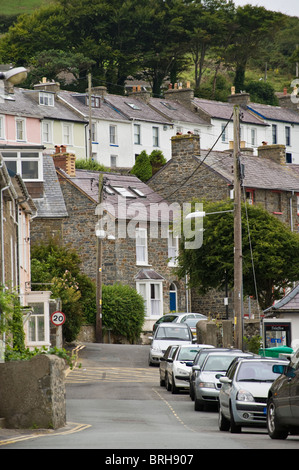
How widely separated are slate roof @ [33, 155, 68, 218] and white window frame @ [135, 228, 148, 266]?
5020 millimetres

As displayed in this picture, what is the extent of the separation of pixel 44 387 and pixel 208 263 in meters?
29.2

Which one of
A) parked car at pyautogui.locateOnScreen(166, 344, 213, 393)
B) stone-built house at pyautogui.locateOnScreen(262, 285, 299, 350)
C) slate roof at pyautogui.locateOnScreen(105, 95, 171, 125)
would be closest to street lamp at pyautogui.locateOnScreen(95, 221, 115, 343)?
stone-built house at pyautogui.locateOnScreen(262, 285, 299, 350)

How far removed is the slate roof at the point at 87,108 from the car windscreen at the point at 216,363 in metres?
50.4

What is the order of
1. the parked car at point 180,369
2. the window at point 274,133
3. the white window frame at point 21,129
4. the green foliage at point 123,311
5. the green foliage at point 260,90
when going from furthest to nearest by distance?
the green foliage at point 260,90, the window at point 274,133, the white window frame at point 21,129, the green foliage at point 123,311, the parked car at point 180,369

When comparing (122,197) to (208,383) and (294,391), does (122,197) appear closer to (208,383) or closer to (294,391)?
(208,383)

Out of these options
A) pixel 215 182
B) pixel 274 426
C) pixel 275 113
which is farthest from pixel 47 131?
pixel 274 426

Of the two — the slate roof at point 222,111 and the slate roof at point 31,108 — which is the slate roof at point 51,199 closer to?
the slate roof at point 31,108

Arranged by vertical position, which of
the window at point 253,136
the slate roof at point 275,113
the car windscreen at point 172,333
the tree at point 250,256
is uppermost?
the slate roof at point 275,113

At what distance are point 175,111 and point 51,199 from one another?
34487 mm

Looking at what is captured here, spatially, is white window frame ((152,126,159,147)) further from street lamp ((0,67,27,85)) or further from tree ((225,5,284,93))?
street lamp ((0,67,27,85))

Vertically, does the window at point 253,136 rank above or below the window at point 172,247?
above

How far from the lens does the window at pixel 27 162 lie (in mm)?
47125

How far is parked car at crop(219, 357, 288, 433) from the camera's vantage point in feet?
65.1

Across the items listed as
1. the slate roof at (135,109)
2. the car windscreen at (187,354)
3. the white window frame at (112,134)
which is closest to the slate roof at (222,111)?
the slate roof at (135,109)
